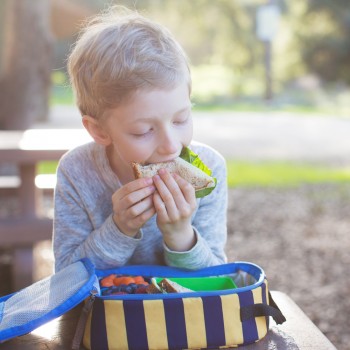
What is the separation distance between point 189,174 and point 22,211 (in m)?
3.14

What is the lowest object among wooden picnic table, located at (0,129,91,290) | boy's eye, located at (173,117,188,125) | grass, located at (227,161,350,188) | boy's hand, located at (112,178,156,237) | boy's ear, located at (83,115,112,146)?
grass, located at (227,161,350,188)

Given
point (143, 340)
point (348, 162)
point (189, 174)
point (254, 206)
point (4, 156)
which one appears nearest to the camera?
point (143, 340)

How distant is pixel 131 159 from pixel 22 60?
27.2 feet

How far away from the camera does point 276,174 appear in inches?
363

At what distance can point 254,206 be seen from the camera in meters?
7.17

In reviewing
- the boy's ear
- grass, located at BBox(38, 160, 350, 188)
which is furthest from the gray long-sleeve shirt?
grass, located at BBox(38, 160, 350, 188)

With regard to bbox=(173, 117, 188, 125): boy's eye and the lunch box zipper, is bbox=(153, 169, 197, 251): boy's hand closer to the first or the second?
bbox=(173, 117, 188, 125): boy's eye

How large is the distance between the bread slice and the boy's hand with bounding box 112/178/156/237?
3cm

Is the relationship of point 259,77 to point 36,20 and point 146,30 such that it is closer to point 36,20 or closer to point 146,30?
point 36,20

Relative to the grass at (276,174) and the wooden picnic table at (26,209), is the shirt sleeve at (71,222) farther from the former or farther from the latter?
the grass at (276,174)

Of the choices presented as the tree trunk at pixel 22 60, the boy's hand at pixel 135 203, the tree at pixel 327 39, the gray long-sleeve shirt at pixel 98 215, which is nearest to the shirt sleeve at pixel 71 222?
the gray long-sleeve shirt at pixel 98 215

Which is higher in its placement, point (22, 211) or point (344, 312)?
point (22, 211)

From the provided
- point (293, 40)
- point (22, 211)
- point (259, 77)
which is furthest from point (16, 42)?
point (259, 77)

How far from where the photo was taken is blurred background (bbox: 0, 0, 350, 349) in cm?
486
